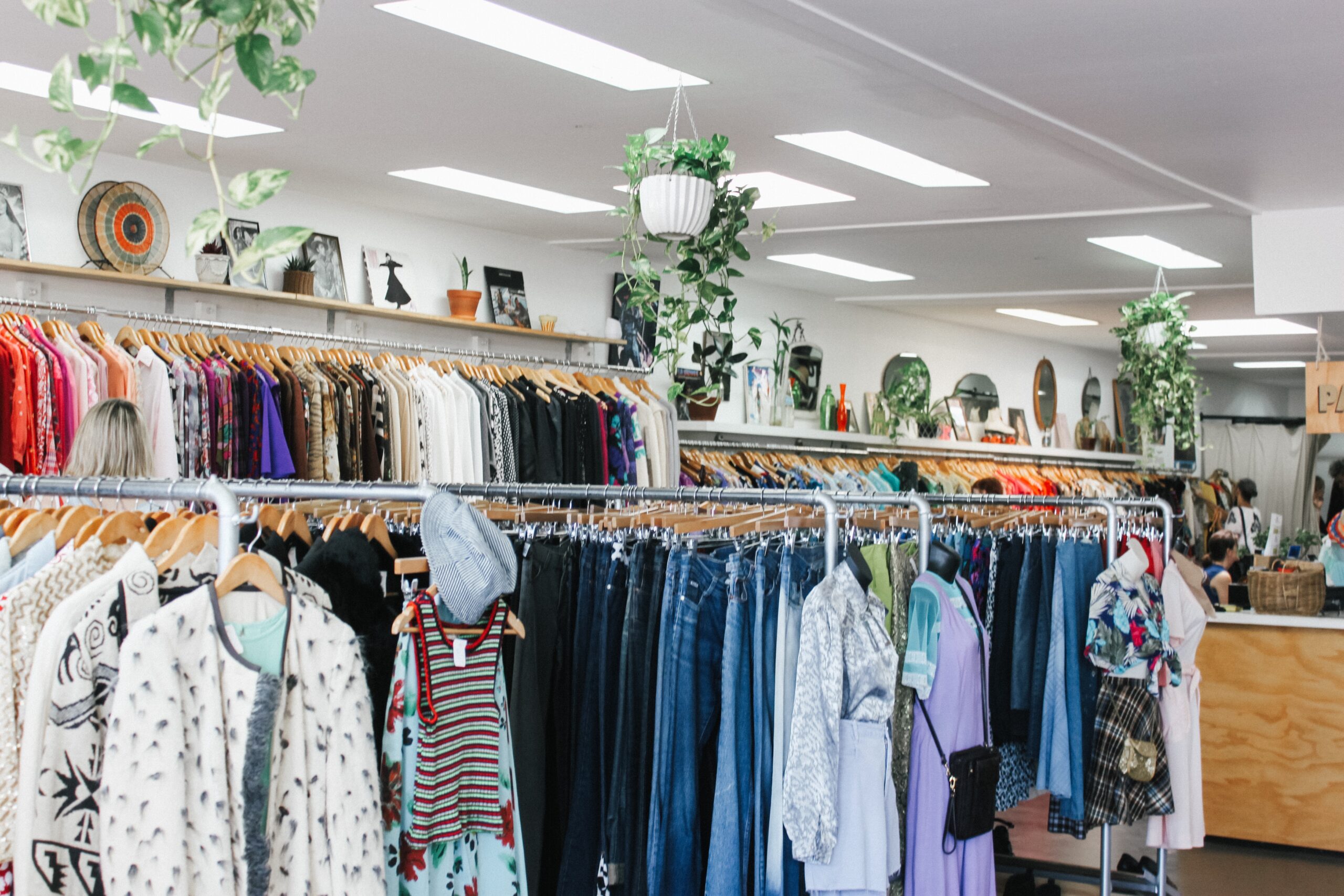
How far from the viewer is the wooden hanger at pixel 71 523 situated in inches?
98.4

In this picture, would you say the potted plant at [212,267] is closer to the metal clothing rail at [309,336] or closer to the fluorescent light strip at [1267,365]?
the metal clothing rail at [309,336]

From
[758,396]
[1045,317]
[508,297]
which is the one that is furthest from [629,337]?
[1045,317]

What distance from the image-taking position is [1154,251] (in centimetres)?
802

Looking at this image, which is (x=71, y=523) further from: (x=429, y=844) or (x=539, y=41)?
(x=539, y=41)

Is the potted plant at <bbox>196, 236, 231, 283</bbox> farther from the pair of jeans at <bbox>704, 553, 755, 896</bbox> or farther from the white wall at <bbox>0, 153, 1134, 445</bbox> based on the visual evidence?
the pair of jeans at <bbox>704, 553, 755, 896</bbox>

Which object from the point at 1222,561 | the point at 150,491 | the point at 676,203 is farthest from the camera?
the point at 1222,561

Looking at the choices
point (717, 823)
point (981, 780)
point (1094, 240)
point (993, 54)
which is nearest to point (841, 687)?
point (717, 823)

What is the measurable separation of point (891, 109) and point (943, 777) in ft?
9.34

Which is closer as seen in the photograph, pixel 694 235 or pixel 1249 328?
pixel 694 235

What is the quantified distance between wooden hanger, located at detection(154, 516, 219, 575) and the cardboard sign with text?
651cm

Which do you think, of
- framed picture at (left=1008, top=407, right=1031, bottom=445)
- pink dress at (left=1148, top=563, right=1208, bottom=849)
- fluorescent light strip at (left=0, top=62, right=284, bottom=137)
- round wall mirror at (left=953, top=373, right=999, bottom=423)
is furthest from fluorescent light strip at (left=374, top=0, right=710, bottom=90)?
framed picture at (left=1008, top=407, right=1031, bottom=445)

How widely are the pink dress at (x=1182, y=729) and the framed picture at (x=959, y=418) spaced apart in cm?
727

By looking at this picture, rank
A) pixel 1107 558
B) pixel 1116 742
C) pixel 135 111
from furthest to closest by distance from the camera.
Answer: pixel 135 111 → pixel 1107 558 → pixel 1116 742

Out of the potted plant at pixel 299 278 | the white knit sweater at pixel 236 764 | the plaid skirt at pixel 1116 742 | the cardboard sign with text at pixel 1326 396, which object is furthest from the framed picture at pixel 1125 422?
the white knit sweater at pixel 236 764
